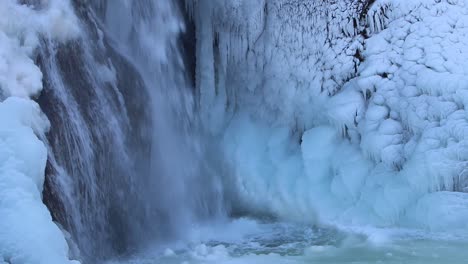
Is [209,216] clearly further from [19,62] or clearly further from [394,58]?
[19,62]

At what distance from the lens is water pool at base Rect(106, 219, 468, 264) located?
4535 mm

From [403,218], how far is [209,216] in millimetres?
1995

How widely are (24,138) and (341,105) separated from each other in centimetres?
343

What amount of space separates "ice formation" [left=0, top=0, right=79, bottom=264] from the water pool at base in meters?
1.55

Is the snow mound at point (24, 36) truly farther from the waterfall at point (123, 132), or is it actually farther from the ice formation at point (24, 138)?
the waterfall at point (123, 132)

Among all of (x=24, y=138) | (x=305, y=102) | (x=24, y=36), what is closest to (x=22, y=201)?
(x=24, y=138)

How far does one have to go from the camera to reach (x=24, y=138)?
3350 mm

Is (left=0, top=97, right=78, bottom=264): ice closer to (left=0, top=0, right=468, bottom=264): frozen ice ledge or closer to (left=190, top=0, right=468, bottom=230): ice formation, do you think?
(left=0, top=0, right=468, bottom=264): frozen ice ledge

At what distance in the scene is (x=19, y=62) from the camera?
13.4 ft

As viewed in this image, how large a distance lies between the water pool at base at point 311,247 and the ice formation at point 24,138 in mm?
1554

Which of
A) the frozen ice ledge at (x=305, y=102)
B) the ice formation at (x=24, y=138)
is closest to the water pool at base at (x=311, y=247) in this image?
the frozen ice ledge at (x=305, y=102)

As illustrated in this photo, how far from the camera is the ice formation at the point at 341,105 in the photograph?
539 centimetres

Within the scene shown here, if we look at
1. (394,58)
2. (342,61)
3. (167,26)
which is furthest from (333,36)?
(167,26)

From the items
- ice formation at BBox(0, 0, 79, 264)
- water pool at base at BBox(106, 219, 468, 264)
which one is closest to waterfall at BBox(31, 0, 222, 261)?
ice formation at BBox(0, 0, 79, 264)
